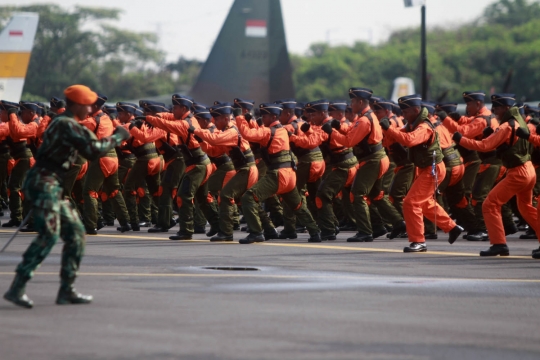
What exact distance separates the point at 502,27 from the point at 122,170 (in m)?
87.3

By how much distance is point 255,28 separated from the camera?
37000 mm

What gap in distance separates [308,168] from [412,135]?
3.24 meters

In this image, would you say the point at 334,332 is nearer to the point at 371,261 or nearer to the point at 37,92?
the point at 371,261

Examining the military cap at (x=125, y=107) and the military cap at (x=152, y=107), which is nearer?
the military cap at (x=152, y=107)

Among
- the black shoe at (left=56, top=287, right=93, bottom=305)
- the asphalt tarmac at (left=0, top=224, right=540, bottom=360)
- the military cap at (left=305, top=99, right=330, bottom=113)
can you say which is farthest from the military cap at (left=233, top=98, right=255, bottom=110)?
the black shoe at (left=56, top=287, right=93, bottom=305)

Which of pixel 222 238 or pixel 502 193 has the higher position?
pixel 502 193

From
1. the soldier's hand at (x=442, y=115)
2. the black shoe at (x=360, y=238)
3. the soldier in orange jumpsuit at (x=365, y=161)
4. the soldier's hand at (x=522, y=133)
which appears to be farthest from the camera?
the soldier's hand at (x=442, y=115)

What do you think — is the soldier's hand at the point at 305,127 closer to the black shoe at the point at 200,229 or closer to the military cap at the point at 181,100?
the military cap at the point at 181,100

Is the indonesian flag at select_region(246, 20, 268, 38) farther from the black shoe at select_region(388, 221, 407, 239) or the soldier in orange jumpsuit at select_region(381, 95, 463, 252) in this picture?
the soldier in orange jumpsuit at select_region(381, 95, 463, 252)

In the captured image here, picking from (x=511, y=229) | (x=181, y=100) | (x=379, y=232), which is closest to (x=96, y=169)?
(x=181, y=100)

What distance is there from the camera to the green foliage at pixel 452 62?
288ft

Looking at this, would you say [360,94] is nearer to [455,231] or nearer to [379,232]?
[455,231]

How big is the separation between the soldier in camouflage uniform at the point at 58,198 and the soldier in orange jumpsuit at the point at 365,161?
273 inches

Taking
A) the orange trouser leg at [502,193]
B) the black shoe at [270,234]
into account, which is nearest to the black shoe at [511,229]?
the black shoe at [270,234]
